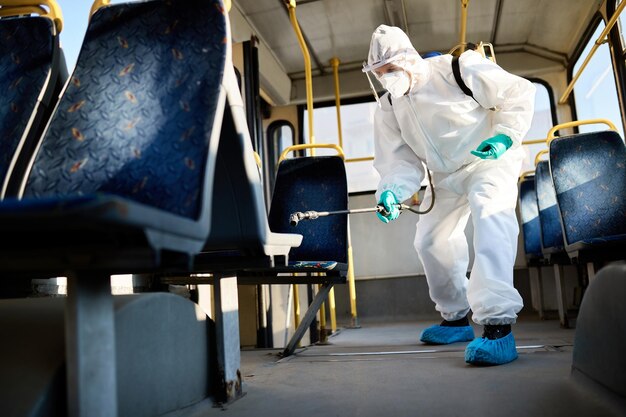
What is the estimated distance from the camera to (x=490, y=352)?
6.32ft

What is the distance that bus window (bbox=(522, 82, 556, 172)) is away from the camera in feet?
18.4

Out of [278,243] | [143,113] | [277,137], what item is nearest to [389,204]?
[278,243]

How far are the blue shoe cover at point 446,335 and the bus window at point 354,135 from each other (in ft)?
10.5

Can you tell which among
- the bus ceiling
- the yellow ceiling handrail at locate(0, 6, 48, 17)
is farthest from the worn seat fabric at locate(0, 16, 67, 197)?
the bus ceiling

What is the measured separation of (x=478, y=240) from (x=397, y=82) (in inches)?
30.4

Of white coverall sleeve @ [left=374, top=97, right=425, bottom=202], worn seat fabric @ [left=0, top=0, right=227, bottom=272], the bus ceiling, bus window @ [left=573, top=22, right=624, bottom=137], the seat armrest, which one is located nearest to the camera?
worn seat fabric @ [left=0, top=0, right=227, bottom=272]

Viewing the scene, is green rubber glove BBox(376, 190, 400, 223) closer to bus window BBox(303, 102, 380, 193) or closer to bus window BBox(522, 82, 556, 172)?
bus window BBox(303, 102, 380, 193)

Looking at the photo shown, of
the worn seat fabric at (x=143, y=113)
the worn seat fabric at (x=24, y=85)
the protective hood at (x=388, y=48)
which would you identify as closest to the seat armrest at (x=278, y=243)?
the worn seat fabric at (x=143, y=113)

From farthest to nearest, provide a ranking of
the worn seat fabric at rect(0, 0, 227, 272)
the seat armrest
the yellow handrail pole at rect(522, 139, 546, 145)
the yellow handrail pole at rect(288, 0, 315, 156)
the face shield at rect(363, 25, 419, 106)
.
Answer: the yellow handrail pole at rect(522, 139, 546, 145) → the yellow handrail pole at rect(288, 0, 315, 156) → the face shield at rect(363, 25, 419, 106) → the seat armrest → the worn seat fabric at rect(0, 0, 227, 272)

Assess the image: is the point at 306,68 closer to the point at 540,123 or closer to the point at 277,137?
the point at 277,137

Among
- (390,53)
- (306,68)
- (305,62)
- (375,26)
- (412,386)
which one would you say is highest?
(375,26)

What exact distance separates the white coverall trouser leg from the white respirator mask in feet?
1.46

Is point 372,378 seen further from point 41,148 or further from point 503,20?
point 503,20

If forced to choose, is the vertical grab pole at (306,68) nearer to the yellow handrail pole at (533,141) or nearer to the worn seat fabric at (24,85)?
the worn seat fabric at (24,85)
